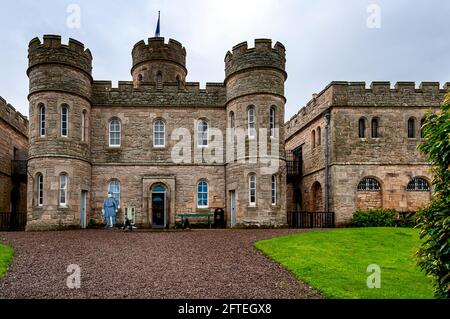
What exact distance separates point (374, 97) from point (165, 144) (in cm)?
1219

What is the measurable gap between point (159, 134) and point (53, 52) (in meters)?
6.98

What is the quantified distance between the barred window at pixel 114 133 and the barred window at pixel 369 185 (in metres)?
13.9

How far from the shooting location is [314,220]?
22094 millimetres

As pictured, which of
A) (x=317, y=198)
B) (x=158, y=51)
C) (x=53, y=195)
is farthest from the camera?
(x=158, y=51)

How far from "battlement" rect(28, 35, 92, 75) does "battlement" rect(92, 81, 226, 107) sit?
7.19 feet

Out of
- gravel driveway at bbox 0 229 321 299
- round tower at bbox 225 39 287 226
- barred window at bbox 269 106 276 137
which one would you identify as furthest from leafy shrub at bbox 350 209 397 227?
gravel driveway at bbox 0 229 321 299

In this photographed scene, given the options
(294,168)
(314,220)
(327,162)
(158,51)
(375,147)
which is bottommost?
(314,220)

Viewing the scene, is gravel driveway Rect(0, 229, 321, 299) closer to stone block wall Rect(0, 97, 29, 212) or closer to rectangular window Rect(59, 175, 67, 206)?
rectangular window Rect(59, 175, 67, 206)

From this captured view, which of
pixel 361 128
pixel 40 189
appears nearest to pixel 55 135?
pixel 40 189

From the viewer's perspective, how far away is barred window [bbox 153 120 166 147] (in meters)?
22.2

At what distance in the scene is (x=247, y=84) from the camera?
20750mm

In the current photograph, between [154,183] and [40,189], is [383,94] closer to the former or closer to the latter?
[154,183]

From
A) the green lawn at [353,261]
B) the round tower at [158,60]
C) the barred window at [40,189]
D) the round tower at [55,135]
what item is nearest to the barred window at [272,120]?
the green lawn at [353,261]
